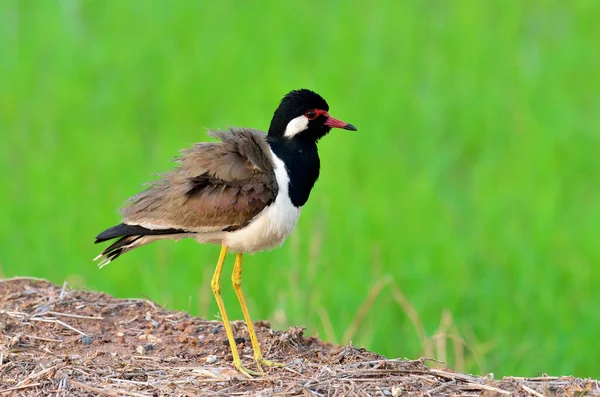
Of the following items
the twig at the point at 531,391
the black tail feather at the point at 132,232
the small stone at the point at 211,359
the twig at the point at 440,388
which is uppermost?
the black tail feather at the point at 132,232

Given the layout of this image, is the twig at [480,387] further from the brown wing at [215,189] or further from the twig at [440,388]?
the brown wing at [215,189]

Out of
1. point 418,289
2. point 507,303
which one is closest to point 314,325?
point 418,289

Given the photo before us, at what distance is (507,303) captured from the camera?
926 centimetres

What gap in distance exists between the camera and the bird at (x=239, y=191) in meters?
6.08

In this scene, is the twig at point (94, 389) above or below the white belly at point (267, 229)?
below

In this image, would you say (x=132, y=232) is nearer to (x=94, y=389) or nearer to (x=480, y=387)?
(x=94, y=389)

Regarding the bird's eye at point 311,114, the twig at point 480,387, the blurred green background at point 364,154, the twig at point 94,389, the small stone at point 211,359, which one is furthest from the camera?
the blurred green background at point 364,154

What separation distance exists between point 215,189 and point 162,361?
1033 millimetres

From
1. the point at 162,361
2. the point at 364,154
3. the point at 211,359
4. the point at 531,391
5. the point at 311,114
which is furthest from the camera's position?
the point at 364,154

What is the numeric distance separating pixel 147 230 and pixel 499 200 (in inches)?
191

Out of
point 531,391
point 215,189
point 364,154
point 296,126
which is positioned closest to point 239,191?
point 215,189

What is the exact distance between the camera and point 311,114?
6352mm

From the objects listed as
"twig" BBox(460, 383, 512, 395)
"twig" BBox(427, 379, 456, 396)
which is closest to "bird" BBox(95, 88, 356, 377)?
"twig" BBox(427, 379, 456, 396)

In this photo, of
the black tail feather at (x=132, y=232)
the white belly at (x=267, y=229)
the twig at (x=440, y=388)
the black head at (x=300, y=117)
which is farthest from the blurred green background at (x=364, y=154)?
the black tail feather at (x=132, y=232)
